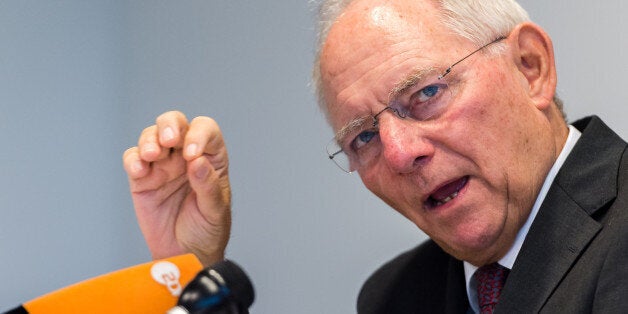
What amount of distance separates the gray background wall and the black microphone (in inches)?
52.4

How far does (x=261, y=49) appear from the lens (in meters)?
2.78

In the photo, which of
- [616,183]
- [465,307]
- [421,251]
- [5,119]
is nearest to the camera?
[616,183]

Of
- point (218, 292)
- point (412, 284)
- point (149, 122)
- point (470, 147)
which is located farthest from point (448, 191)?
point (149, 122)

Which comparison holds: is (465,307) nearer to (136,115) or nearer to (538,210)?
(538,210)

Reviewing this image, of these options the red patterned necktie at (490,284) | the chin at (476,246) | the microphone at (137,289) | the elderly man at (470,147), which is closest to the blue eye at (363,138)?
the elderly man at (470,147)

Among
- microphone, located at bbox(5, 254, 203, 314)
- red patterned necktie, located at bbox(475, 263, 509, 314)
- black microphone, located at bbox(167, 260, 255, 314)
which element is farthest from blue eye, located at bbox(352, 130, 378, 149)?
black microphone, located at bbox(167, 260, 255, 314)

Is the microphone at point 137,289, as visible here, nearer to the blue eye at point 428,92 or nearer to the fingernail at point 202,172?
the fingernail at point 202,172

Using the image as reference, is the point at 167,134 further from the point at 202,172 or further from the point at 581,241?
the point at 581,241

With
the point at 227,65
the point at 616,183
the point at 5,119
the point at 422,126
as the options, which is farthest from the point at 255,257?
the point at 616,183

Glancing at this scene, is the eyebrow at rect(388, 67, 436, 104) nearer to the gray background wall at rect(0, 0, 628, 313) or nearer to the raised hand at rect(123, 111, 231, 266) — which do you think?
the raised hand at rect(123, 111, 231, 266)

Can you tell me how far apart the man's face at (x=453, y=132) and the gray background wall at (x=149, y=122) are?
72 cm

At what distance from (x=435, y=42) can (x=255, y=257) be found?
124 cm

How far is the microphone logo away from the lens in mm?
1326

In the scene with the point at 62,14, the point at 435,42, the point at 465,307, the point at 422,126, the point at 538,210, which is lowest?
the point at 465,307
